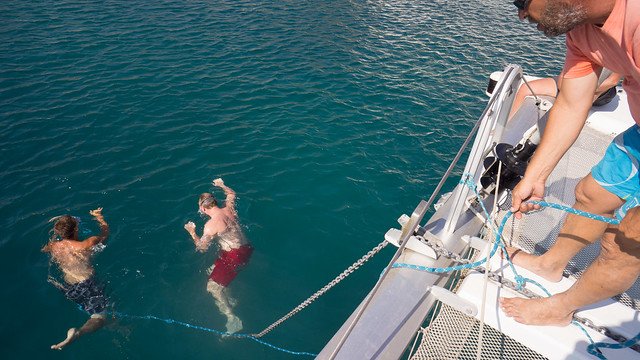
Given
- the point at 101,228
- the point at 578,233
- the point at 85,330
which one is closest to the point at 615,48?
the point at 578,233

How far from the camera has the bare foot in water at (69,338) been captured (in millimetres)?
4965

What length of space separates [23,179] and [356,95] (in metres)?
7.99

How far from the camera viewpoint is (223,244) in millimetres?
6172

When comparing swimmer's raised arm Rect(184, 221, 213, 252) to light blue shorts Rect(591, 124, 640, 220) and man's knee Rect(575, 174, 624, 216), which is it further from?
light blue shorts Rect(591, 124, 640, 220)

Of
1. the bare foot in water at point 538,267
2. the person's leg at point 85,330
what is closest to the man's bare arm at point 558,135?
the bare foot in water at point 538,267

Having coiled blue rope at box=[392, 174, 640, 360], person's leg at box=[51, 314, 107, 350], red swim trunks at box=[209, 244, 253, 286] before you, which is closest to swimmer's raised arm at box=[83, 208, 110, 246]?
person's leg at box=[51, 314, 107, 350]

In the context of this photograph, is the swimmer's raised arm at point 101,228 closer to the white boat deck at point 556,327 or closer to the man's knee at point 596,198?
the white boat deck at point 556,327

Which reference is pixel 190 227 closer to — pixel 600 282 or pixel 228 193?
pixel 228 193

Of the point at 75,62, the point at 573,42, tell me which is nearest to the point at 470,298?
the point at 573,42

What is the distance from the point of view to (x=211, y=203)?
246 inches

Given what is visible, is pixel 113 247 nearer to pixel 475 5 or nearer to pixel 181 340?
pixel 181 340

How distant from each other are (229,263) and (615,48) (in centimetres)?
540

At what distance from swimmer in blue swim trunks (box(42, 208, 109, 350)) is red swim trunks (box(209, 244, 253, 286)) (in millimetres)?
1646

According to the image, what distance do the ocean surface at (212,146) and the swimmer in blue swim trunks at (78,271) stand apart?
0.18 meters
